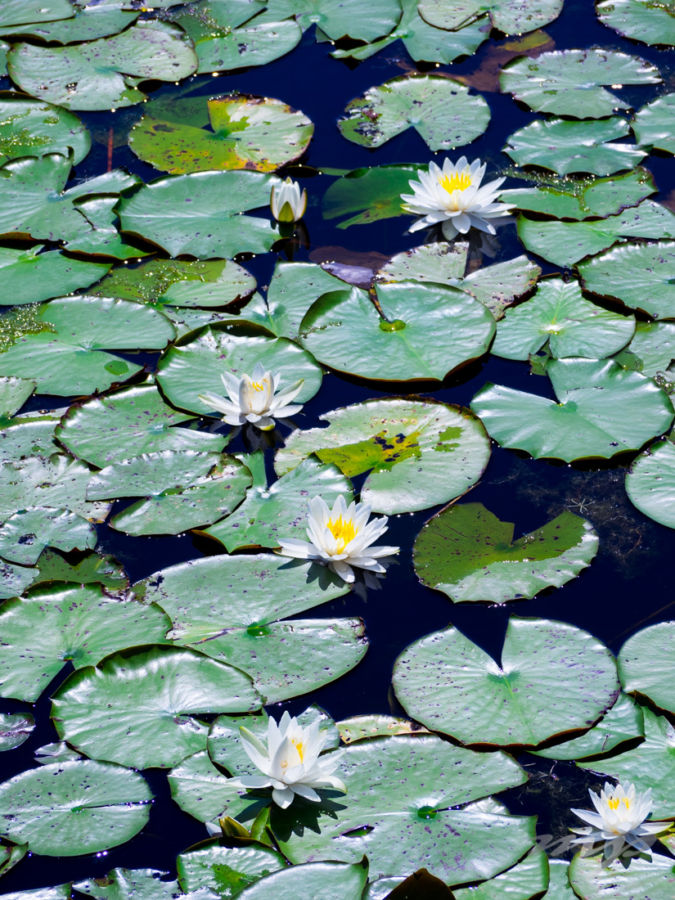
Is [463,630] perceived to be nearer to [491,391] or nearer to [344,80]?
[491,391]

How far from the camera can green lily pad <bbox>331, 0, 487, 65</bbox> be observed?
5020 millimetres

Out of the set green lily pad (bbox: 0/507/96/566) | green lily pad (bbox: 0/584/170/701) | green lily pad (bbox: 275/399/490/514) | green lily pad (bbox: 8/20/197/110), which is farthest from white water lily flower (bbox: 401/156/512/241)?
green lily pad (bbox: 0/584/170/701)

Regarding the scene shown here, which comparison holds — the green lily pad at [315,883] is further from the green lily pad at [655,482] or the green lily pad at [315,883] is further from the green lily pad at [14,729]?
the green lily pad at [655,482]

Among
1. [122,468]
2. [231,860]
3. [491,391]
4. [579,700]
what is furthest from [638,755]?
[122,468]

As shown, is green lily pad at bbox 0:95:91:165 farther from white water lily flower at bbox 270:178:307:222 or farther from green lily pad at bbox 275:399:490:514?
green lily pad at bbox 275:399:490:514

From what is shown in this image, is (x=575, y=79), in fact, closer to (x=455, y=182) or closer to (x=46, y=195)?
(x=455, y=182)

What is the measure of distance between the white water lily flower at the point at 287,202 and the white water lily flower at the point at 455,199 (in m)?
0.41

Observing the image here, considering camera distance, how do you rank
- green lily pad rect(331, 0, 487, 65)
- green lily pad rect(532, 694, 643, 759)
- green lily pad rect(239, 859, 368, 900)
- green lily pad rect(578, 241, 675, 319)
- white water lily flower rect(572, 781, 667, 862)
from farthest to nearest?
green lily pad rect(331, 0, 487, 65), green lily pad rect(578, 241, 675, 319), green lily pad rect(532, 694, 643, 759), white water lily flower rect(572, 781, 667, 862), green lily pad rect(239, 859, 368, 900)

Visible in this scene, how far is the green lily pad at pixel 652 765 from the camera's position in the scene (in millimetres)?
2262

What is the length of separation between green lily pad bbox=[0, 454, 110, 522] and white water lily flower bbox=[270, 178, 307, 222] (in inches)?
55.0

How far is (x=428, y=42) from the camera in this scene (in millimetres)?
5082

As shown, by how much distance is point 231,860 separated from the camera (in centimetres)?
216

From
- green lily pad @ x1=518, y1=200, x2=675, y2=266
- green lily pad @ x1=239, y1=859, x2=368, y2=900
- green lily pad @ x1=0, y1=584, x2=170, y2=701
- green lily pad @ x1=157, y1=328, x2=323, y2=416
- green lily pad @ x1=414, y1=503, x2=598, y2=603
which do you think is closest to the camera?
green lily pad @ x1=239, y1=859, x2=368, y2=900

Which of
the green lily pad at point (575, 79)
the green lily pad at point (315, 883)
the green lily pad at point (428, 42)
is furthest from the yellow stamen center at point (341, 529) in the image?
the green lily pad at point (428, 42)
